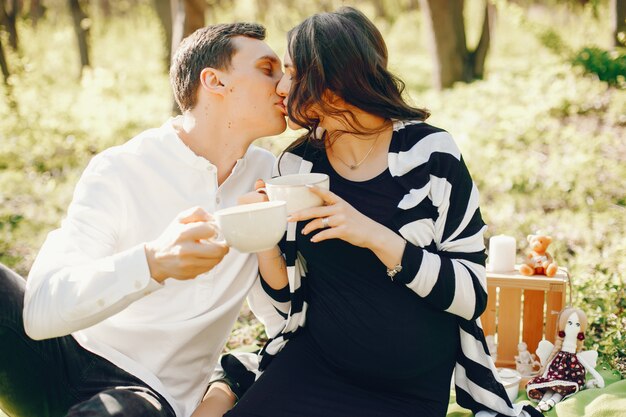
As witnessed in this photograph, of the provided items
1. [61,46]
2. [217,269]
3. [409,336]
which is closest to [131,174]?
[217,269]

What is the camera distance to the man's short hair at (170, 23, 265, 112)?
8.98 ft

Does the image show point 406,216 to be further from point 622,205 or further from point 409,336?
point 622,205

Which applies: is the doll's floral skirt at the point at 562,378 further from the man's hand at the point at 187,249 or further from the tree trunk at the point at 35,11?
the tree trunk at the point at 35,11

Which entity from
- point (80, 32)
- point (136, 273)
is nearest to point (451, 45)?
point (80, 32)

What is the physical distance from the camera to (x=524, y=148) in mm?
6969

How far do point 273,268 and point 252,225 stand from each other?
83 centimetres

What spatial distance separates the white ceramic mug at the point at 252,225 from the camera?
1795mm

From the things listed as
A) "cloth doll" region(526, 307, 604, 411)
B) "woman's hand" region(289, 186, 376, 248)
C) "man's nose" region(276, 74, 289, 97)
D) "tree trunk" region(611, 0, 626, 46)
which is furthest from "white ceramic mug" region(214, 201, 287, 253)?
"tree trunk" region(611, 0, 626, 46)

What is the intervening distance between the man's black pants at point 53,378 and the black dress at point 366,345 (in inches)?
13.8

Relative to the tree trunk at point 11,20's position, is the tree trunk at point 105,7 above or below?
above

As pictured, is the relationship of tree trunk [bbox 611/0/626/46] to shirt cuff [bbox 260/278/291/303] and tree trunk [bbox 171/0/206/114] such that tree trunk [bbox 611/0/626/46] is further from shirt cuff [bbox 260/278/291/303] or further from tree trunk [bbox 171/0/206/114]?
shirt cuff [bbox 260/278/291/303]

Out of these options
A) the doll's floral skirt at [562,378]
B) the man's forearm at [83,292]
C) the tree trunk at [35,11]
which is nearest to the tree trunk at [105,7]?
the tree trunk at [35,11]

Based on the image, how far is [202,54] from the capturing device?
→ 276 centimetres

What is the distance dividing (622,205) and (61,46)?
16.1 m
